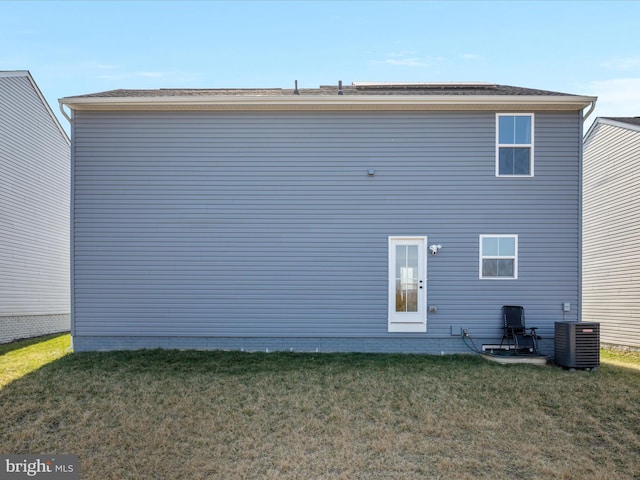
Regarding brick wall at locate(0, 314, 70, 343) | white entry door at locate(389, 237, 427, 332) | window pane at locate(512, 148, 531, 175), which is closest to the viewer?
white entry door at locate(389, 237, 427, 332)

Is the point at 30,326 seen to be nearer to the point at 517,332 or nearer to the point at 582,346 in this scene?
the point at 517,332

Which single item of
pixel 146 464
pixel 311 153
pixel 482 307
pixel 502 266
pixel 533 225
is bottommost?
pixel 146 464

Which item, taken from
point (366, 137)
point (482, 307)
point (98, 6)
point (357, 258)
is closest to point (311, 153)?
point (366, 137)

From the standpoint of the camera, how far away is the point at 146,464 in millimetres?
5316

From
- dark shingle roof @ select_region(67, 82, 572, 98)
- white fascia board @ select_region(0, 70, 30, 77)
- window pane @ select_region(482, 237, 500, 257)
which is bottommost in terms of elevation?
window pane @ select_region(482, 237, 500, 257)

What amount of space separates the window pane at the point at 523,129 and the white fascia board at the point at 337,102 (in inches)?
8.2

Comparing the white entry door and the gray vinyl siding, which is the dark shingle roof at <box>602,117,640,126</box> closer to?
the gray vinyl siding

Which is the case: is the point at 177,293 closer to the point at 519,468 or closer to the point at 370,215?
the point at 370,215

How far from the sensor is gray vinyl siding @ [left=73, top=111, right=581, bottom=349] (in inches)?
371

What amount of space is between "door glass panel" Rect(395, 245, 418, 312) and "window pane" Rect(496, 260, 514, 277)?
5.12ft

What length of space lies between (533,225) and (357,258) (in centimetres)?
339

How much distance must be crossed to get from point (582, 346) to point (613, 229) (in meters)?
5.96

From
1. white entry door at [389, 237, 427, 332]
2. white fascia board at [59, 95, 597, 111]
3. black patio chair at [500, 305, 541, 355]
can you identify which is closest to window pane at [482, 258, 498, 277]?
black patio chair at [500, 305, 541, 355]

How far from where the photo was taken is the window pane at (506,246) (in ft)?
31.0
